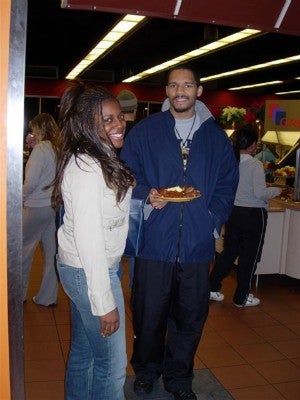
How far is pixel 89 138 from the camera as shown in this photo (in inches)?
69.3

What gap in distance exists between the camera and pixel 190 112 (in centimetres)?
257

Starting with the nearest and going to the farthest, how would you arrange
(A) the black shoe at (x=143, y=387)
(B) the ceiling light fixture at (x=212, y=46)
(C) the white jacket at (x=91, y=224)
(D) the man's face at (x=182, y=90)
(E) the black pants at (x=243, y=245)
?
(C) the white jacket at (x=91, y=224), (D) the man's face at (x=182, y=90), (A) the black shoe at (x=143, y=387), (E) the black pants at (x=243, y=245), (B) the ceiling light fixture at (x=212, y=46)

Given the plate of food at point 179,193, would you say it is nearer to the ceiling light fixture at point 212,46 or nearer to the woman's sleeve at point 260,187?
the woman's sleeve at point 260,187

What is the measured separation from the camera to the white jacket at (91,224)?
1655 mm

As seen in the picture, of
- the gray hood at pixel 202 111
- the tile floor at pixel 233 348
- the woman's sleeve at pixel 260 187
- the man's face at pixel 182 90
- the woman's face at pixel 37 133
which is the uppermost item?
the man's face at pixel 182 90

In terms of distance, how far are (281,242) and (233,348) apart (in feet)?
5.94

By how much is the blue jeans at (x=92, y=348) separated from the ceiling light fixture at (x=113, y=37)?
257 cm

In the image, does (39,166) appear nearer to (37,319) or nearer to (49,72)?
(37,319)

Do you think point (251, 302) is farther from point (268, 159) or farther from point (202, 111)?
point (268, 159)

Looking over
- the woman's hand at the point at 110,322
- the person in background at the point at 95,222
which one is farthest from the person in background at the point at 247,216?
the woman's hand at the point at 110,322

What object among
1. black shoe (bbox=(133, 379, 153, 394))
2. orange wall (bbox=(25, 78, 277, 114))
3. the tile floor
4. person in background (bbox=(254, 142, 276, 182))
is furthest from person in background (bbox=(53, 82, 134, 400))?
orange wall (bbox=(25, 78, 277, 114))

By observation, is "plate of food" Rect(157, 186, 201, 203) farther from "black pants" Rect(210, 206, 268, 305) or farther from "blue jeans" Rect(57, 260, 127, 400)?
"black pants" Rect(210, 206, 268, 305)

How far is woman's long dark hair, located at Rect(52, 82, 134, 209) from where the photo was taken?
5.65 ft

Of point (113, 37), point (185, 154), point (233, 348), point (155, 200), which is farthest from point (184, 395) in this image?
point (113, 37)
